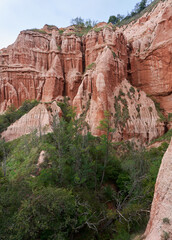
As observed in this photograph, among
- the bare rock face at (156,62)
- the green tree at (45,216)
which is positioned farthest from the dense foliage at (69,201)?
the bare rock face at (156,62)

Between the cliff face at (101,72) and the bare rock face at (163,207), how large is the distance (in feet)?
50.6

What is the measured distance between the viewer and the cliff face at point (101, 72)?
79.0 ft

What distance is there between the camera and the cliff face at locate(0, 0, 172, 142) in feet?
79.0

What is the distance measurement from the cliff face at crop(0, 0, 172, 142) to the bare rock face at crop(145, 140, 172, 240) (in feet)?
50.6

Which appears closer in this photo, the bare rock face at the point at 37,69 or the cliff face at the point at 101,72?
the cliff face at the point at 101,72

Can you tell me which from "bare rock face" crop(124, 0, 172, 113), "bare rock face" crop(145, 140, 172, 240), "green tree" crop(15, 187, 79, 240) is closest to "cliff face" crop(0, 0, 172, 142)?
"bare rock face" crop(124, 0, 172, 113)

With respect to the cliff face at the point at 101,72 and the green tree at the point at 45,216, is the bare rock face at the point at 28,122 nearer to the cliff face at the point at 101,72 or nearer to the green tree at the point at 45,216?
the cliff face at the point at 101,72

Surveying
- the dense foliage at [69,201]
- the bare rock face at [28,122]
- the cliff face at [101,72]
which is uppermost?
the cliff face at [101,72]

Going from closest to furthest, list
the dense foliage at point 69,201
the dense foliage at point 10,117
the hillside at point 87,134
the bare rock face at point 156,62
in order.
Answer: the dense foliage at point 69,201 → the hillside at point 87,134 → the dense foliage at point 10,117 → the bare rock face at point 156,62

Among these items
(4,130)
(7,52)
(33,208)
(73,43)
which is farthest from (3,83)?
(33,208)

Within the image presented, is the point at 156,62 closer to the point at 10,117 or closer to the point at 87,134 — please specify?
the point at 87,134

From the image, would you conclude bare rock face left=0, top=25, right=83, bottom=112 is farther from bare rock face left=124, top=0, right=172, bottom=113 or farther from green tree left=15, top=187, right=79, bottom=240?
green tree left=15, top=187, right=79, bottom=240

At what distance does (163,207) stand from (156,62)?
2736 cm

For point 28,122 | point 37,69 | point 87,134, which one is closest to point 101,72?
point 87,134
